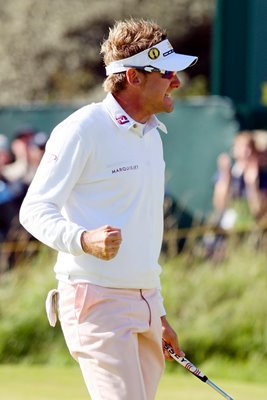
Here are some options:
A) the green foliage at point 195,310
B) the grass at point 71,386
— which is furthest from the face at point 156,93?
the green foliage at point 195,310

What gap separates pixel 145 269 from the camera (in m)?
4.82

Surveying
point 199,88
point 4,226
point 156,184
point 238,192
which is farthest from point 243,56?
point 199,88

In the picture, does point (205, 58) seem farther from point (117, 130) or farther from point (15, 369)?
point (117, 130)

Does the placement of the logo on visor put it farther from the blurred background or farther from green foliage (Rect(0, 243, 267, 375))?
green foliage (Rect(0, 243, 267, 375))

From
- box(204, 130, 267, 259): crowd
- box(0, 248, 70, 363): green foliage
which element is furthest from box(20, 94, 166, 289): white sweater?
box(204, 130, 267, 259): crowd

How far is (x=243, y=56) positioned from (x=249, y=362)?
3007 millimetres

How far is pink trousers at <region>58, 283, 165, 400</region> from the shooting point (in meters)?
4.71

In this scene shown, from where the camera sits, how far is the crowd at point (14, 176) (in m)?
11.5

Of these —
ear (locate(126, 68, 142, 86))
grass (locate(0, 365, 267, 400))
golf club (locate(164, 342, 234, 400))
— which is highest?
ear (locate(126, 68, 142, 86))

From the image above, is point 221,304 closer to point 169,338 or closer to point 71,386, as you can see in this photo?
point 71,386

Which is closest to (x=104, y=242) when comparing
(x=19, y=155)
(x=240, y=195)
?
(x=240, y=195)

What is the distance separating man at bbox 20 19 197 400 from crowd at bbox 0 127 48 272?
21.6 ft

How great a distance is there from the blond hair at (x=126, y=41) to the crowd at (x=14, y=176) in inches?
257

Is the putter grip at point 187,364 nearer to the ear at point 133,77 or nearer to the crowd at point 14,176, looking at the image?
the ear at point 133,77
